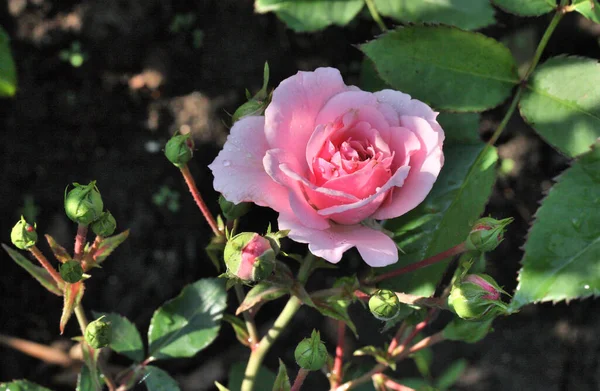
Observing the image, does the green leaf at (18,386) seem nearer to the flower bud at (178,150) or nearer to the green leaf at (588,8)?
the flower bud at (178,150)

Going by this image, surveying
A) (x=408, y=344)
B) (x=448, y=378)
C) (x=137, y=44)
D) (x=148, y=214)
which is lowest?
(x=448, y=378)

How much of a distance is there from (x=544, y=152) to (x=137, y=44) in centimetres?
163

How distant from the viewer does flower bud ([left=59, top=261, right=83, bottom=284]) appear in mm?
1295

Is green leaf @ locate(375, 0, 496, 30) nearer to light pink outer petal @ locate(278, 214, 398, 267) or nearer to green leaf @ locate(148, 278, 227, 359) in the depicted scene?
light pink outer petal @ locate(278, 214, 398, 267)

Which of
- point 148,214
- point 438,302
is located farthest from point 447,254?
point 148,214

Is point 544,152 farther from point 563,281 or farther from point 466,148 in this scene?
point 563,281

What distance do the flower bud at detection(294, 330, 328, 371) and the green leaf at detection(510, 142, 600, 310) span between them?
1.32 ft

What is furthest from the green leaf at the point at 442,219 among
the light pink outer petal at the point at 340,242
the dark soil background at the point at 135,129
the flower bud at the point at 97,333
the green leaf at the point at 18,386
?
the green leaf at the point at 18,386

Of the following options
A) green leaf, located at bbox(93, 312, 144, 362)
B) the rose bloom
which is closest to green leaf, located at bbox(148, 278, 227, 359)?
green leaf, located at bbox(93, 312, 144, 362)

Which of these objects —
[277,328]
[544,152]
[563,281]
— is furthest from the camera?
[544,152]

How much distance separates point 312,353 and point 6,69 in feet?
4.12

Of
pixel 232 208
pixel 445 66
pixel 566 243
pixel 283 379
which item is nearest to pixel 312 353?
pixel 283 379

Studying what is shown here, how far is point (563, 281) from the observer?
4.26 ft

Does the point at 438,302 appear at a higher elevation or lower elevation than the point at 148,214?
higher
